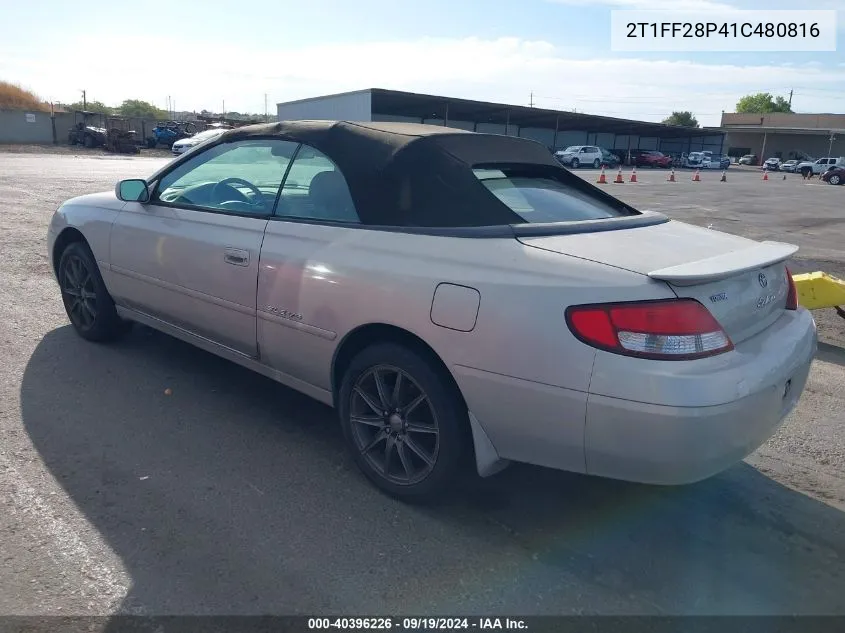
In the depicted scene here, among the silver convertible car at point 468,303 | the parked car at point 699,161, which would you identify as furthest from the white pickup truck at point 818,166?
the silver convertible car at point 468,303

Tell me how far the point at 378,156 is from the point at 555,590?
2.02 m

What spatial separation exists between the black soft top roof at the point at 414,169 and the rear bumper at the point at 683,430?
1008 millimetres

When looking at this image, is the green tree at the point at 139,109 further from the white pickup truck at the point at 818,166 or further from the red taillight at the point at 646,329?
Result: the red taillight at the point at 646,329

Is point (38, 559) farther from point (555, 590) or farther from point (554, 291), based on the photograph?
point (554, 291)

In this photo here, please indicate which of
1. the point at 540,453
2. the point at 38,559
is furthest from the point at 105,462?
the point at 540,453

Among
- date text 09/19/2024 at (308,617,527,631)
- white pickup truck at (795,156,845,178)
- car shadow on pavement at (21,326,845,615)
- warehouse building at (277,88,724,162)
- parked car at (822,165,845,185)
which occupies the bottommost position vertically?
date text 09/19/2024 at (308,617,527,631)

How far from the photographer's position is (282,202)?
3.47 m

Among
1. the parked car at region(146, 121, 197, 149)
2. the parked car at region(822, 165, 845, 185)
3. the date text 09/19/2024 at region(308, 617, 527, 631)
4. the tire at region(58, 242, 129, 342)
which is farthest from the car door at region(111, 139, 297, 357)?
the parked car at region(822, 165, 845, 185)

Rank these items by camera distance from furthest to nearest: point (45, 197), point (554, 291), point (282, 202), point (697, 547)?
point (45, 197)
point (282, 202)
point (697, 547)
point (554, 291)

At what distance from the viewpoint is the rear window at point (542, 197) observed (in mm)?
3119

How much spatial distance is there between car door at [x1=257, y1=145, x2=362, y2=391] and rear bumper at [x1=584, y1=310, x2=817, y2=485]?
3.94 feet

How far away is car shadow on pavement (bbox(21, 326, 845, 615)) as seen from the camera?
2.40 meters

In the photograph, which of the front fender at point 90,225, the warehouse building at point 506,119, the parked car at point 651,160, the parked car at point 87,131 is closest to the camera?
the front fender at point 90,225

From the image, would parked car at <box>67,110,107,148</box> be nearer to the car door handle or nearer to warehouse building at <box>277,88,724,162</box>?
warehouse building at <box>277,88,724,162</box>
